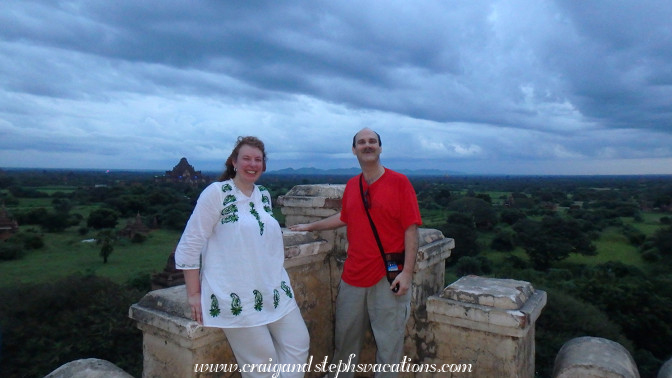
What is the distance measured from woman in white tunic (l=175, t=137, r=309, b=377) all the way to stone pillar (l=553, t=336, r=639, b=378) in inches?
58.9

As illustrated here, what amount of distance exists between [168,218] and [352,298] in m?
38.6

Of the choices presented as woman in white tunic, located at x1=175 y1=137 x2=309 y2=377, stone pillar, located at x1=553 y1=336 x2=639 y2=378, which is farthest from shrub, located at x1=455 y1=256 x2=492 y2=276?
woman in white tunic, located at x1=175 y1=137 x2=309 y2=377

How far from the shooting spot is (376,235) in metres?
2.49

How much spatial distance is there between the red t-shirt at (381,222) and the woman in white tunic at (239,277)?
52 cm

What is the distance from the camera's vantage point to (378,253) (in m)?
2.49

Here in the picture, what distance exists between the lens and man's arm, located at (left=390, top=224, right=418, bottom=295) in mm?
2412

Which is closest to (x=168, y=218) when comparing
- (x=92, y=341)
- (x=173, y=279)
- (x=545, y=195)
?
(x=173, y=279)

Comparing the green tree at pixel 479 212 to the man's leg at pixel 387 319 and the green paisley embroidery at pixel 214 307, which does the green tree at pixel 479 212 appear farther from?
the green paisley embroidery at pixel 214 307

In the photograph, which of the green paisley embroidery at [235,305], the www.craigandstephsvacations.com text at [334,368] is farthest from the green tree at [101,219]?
the green paisley embroidery at [235,305]

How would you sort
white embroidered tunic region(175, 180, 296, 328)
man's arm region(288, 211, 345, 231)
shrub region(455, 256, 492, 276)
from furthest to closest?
shrub region(455, 256, 492, 276) < man's arm region(288, 211, 345, 231) < white embroidered tunic region(175, 180, 296, 328)

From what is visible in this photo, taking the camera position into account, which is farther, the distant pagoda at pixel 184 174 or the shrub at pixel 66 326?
the distant pagoda at pixel 184 174

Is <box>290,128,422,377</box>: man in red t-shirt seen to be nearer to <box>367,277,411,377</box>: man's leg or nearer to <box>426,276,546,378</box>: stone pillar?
<box>367,277,411,377</box>: man's leg

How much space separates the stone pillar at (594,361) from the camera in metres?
2.35

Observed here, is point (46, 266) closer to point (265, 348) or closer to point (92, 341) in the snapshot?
point (92, 341)
